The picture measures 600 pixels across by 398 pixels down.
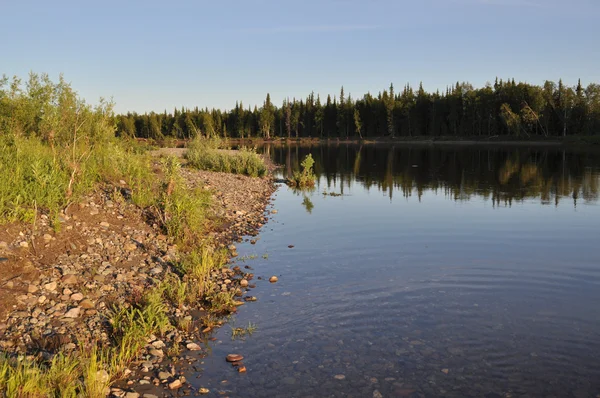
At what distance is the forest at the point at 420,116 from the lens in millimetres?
90938

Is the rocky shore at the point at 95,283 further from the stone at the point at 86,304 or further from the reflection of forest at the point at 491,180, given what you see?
the reflection of forest at the point at 491,180

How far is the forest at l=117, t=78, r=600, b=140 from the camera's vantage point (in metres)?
90.9

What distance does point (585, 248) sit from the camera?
566 inches

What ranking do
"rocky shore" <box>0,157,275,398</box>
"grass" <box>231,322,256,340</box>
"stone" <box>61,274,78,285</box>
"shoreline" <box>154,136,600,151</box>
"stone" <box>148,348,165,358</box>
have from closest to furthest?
"rocky shore" <box>0,157,275,398</box> < "stone" <box>148,348,165,358</box> < "grass" <box>231,322,256,340</box> < "stone" <box>61,274,78,285</box> < "shoreline" <box>154,136,600,151</box>

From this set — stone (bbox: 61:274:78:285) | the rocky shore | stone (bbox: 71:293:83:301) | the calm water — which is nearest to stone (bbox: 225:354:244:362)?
the calm water

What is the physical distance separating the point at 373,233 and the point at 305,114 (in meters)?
132

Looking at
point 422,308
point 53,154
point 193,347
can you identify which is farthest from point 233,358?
point 53,154

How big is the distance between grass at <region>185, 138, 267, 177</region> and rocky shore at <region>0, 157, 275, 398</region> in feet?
58.5

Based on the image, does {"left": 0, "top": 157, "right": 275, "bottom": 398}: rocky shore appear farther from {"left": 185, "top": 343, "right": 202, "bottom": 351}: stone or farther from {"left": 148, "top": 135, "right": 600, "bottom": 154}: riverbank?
{"left": 148, "top": 135, "right": 600, "bottom": 154}: riverbank

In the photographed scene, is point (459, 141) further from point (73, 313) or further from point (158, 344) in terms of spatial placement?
point (73, 313)

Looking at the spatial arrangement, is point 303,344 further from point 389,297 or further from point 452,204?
point 452,204

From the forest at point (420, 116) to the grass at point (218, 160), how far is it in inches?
60.7

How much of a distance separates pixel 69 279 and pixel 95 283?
1.67 ft

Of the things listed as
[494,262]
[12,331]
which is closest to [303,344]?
[12,331]
